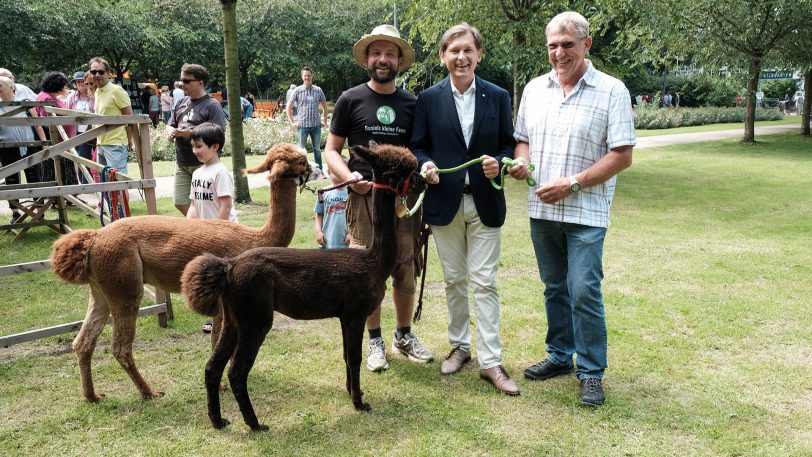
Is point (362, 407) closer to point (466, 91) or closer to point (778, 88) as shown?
point (466, 91)

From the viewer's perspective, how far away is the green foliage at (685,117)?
105 feet

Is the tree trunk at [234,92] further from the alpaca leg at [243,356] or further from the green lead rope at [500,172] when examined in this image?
the alpaca leg at [243,356]

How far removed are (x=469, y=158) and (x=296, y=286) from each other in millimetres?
1481

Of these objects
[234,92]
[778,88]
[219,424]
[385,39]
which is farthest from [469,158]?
[778,88]

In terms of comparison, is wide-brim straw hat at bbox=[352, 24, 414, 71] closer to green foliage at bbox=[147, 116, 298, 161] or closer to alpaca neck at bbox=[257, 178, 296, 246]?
alpaca neck at bbox=[257, 178, 296, 246]

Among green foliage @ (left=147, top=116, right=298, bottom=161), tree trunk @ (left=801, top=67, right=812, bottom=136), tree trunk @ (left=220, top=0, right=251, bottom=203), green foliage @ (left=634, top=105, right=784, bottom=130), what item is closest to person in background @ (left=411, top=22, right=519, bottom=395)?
tree trunk @ (left=220, top=0, right=251, bottom=203)

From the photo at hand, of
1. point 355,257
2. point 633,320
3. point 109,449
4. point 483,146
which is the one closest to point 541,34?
point 633,320

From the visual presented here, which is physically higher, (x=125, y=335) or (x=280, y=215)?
(x=280, y=215)

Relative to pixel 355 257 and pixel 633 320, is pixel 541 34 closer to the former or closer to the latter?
pixel 633 320

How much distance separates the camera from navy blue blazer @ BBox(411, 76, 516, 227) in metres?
4.19

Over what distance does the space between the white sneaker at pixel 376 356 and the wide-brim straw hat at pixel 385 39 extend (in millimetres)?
2082

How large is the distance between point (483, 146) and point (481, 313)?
117 centimetres

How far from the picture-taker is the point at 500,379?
168 inches

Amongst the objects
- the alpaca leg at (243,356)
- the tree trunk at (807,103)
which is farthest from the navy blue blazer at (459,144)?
the tree trunk at (807,103)
